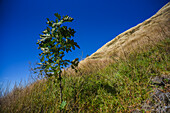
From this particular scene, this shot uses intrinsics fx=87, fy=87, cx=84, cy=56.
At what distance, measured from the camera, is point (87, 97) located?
2.21 metres

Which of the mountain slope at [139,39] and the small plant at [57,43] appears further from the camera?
the mountain slope at [139,39]

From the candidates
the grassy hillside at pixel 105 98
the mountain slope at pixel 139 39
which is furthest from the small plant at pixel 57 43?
the mountain slope at pixel 139 39

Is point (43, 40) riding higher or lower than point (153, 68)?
higher

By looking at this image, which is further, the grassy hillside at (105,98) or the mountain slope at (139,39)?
the mountain slope at (139,39)

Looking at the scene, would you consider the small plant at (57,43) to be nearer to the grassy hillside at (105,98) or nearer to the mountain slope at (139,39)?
the grassy hillside at (105,98)

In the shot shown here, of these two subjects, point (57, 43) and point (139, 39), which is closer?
point (57, 43)

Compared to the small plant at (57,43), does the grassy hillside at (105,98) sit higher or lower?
lower

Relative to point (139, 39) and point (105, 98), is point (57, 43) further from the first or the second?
point (139, 39)

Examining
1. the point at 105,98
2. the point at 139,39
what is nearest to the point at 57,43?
the point at 105,98

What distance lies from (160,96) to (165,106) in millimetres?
Answer: 203

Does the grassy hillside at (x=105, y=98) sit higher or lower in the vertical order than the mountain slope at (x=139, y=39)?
lower

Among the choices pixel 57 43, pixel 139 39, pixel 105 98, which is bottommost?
pixel 105 98

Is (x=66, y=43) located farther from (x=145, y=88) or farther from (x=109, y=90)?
(x=145, y=88)

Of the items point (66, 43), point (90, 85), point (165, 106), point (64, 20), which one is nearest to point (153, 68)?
point (165, 106)
